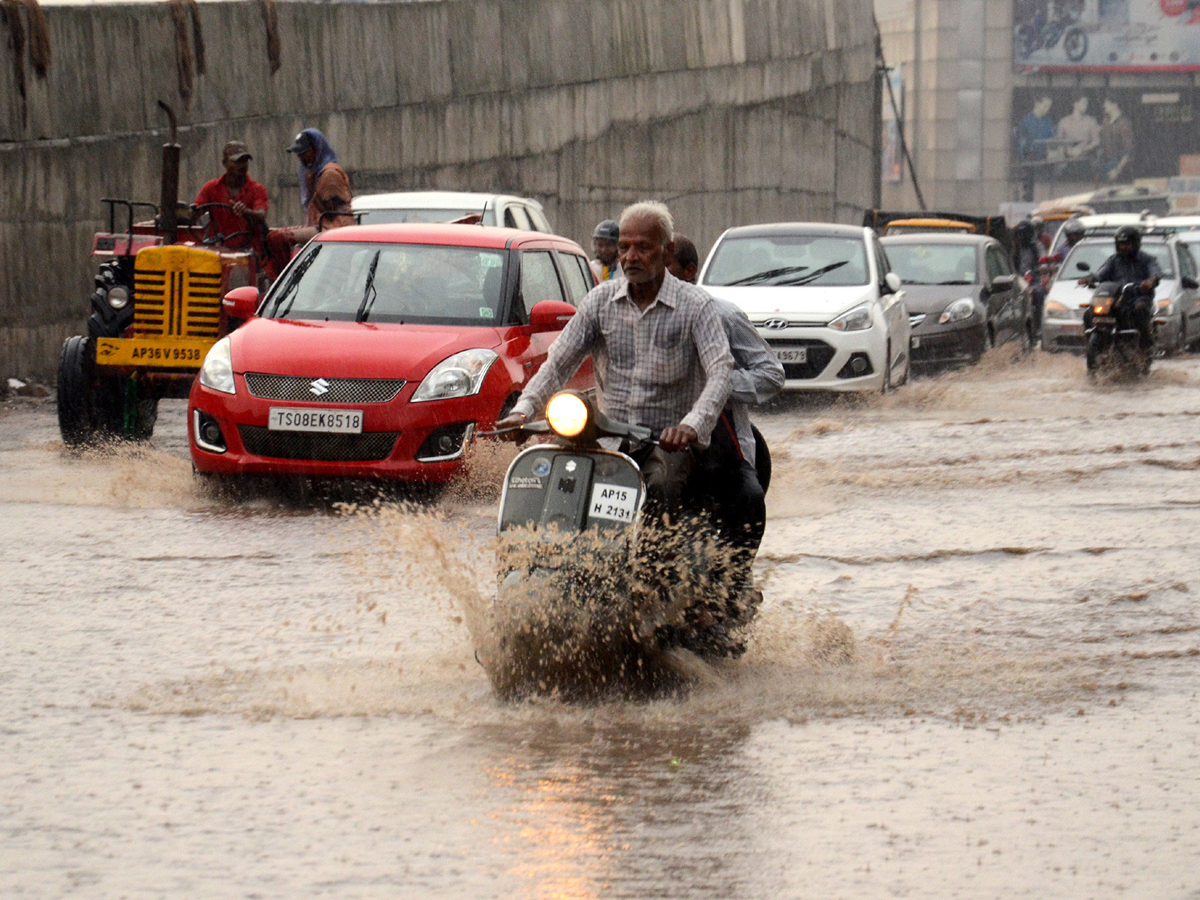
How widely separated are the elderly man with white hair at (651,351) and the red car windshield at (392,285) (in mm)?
5208

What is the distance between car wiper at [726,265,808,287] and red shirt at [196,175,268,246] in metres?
5.93

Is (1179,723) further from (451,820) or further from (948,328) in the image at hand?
(948,328)

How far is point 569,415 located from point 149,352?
7.28 metres

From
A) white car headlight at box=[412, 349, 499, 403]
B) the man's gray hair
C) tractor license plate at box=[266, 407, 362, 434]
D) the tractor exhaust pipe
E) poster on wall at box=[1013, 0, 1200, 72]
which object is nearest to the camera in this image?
the man's gray hair

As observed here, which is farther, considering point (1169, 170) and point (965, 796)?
point (1169, 170)

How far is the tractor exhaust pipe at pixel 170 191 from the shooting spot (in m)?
12.8

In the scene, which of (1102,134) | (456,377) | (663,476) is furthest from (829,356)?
(1102,134)

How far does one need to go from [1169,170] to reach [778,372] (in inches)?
4247

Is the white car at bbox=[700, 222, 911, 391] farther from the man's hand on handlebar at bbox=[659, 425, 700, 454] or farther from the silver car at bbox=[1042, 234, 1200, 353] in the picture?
the man's hand on handlebar at bbox=[659, 425, 700, 454]

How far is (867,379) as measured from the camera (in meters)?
17.6

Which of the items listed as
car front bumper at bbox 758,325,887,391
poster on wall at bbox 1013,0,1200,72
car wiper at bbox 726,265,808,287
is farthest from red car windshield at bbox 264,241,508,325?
poster on wall at bbox 1013,0,1200,72

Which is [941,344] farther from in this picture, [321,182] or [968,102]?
[968,102]

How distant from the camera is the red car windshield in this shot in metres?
11.4

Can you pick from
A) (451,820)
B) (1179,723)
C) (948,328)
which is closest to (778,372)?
(1179,723)
